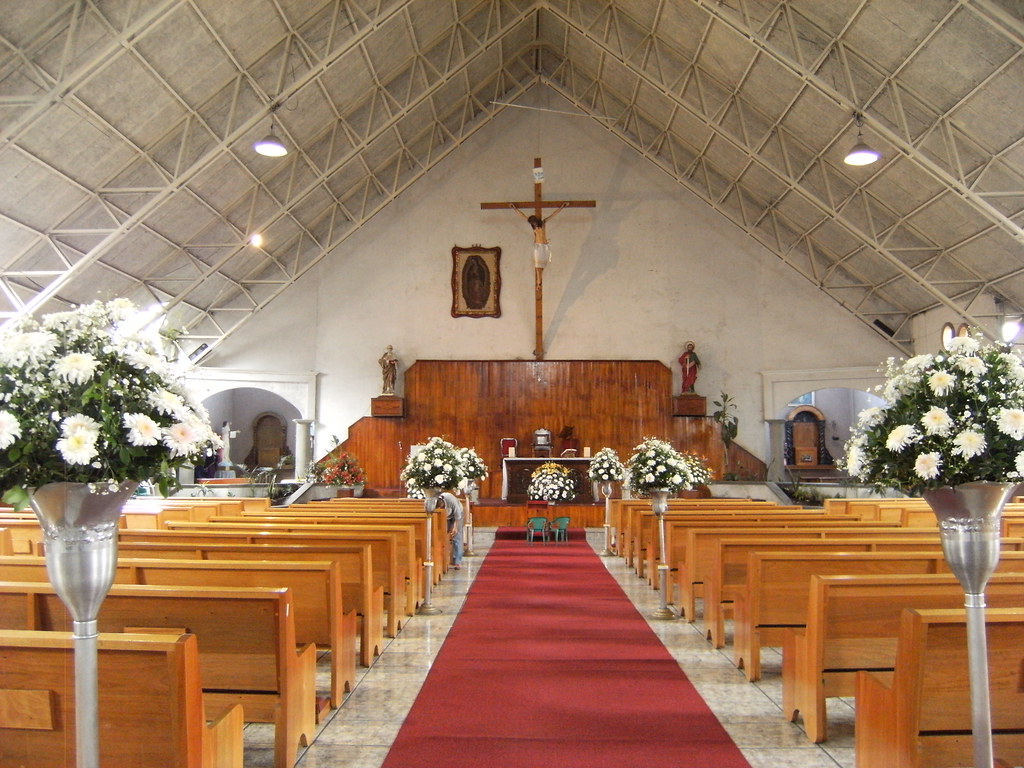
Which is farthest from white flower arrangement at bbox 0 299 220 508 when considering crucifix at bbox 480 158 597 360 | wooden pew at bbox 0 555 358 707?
crucifix at bbox 480 158 597 360

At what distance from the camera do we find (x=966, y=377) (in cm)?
281

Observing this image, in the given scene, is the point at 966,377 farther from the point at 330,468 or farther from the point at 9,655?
the point at 330,468

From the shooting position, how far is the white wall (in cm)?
1756

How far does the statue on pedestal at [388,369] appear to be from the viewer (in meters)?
17.2

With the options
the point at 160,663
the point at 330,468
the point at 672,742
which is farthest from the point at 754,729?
the point at 330,468

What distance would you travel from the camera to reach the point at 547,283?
17891mm

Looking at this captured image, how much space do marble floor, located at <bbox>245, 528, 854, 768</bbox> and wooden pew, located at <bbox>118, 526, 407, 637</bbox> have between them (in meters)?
0.30

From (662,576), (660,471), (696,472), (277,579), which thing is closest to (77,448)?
(277,579)

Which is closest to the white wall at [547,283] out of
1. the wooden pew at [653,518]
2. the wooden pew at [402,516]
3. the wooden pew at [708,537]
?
the wooden pew at [402,516]

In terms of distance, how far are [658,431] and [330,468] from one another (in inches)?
273

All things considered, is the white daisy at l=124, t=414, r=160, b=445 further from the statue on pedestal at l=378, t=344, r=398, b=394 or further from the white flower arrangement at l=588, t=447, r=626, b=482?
the statue on pedestal at l=378, t=344, r=398, b=394

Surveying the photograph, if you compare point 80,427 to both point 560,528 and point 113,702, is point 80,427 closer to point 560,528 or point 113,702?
point 113,702

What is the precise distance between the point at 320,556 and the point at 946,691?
11.2ft

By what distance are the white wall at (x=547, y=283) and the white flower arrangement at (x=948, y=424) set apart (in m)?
14.7
